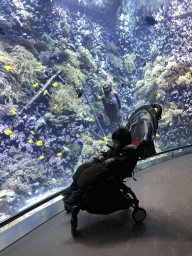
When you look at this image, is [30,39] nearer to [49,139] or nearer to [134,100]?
[49,139]

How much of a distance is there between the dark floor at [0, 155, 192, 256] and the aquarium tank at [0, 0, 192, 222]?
2.65 metres

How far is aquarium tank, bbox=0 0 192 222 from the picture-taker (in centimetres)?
542

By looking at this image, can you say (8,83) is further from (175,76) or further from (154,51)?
(154,51)

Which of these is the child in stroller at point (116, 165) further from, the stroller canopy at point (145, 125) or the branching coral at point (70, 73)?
the branching coral at point (70, 73)

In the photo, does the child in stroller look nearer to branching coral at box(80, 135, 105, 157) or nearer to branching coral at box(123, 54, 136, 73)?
branching coral at box(80, 135, 105, 157)

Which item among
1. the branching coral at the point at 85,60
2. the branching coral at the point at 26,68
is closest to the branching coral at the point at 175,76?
the branching coral at the point at 85,60

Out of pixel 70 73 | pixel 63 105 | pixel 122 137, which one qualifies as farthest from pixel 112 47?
pixel 122 137

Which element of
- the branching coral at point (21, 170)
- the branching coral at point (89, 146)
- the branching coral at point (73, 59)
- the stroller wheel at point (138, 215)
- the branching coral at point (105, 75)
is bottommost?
the branching coral at point (89, 146)

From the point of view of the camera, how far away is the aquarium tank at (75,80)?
17.8ft

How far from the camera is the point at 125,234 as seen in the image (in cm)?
111

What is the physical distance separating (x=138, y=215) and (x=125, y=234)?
0.18m

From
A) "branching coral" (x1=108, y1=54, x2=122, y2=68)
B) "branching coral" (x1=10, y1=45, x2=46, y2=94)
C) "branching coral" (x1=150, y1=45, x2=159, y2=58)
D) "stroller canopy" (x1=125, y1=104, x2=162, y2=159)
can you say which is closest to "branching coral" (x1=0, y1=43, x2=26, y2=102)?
"branching coral" (x1=10, y1=45, x2=46, y2=94)

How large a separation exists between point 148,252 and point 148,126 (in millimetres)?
939

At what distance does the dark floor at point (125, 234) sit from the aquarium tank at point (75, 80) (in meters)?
2.65
